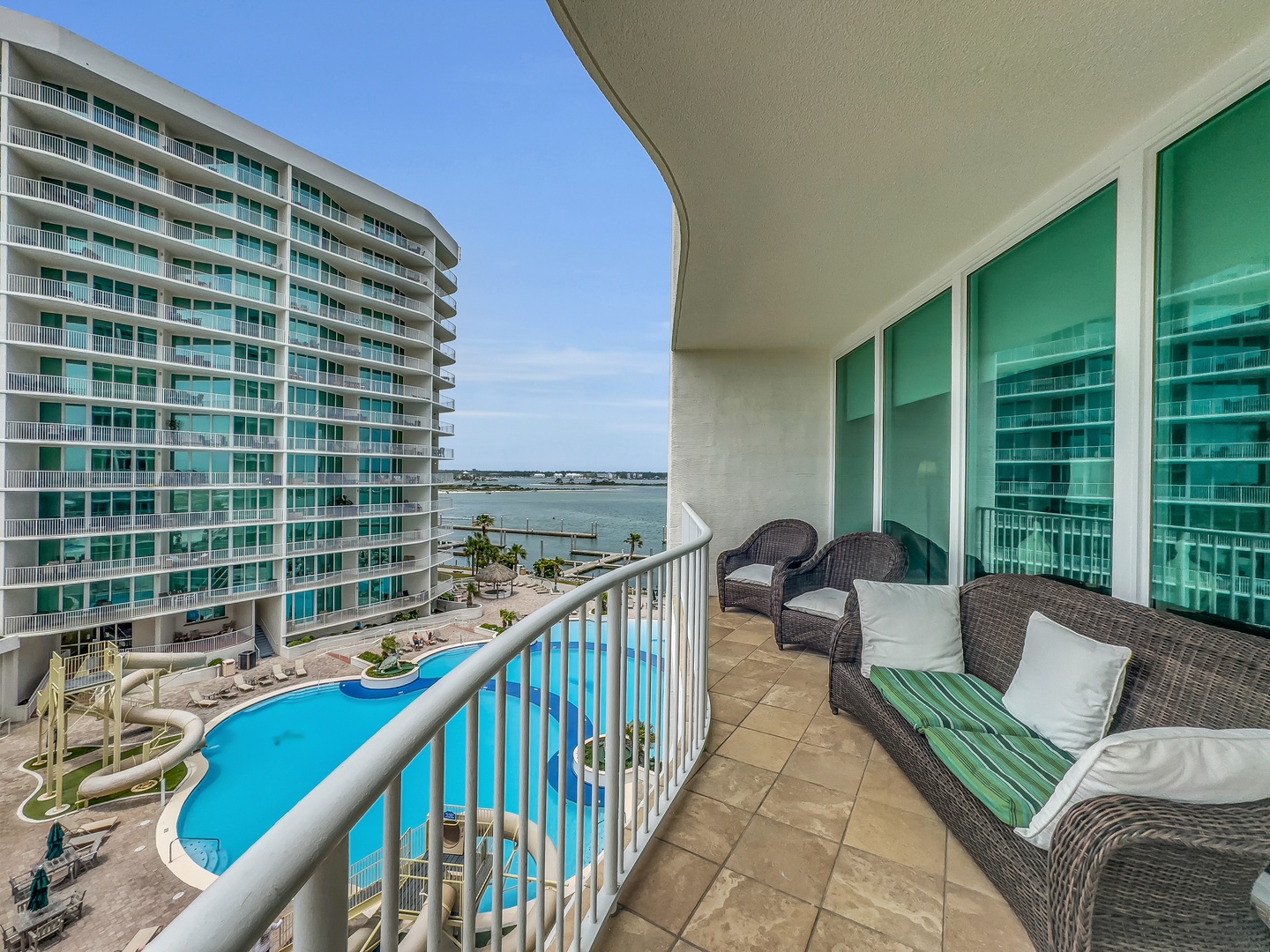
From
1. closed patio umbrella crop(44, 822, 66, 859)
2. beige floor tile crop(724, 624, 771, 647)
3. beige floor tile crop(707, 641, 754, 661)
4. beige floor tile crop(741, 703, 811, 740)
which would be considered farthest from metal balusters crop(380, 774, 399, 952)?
closed patio umbrella crop(44, 822, 66, 859)

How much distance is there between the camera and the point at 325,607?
1752cm

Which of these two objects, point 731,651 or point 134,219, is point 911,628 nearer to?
point 731,651

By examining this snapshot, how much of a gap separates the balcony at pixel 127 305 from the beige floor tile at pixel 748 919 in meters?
19.2

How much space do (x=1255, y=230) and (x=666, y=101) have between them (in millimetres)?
2038

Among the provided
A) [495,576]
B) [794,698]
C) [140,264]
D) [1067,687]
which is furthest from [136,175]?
[1067,687]

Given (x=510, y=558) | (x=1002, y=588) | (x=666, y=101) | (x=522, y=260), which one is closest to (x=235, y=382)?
(x=510, y=558)

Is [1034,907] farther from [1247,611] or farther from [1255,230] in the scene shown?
[1255,230]

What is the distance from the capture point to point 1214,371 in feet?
6.04

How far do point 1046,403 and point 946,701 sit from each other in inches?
62.6

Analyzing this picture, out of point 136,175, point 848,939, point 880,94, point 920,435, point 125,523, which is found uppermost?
point 136,175

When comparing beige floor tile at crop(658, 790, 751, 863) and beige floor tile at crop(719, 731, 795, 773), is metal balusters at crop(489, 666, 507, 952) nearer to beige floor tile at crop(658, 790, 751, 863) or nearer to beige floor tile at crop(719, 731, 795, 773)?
beige floor tile at crop(658, 790, 751, 863)

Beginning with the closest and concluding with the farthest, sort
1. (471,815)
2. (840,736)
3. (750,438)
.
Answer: (471,815) < (840,736) < (750,438)

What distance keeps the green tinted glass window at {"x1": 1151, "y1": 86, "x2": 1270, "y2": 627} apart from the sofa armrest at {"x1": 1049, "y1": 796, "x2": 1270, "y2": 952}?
97 centimetres

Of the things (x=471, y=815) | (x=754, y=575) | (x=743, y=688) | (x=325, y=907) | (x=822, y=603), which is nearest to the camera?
(x=325, y=907)
